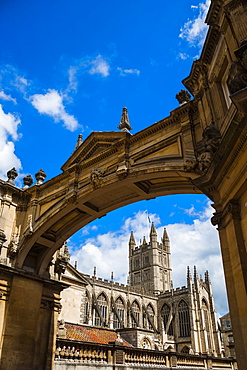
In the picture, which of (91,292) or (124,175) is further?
(91,292)

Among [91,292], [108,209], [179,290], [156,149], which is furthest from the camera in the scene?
[179,290]

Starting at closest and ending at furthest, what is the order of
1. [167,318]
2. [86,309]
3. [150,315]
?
1. [86,309]
2. [150,315]
3. [167,318]

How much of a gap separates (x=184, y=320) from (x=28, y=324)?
64056 millimetres

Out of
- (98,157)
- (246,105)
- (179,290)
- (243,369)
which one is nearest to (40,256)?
(98,157)

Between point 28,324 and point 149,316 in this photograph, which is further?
point 149,316

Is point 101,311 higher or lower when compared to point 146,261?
lower

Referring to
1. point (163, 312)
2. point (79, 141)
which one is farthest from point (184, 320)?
point (79, 141)

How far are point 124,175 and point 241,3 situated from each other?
6.06m

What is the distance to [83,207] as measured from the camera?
44.4ft

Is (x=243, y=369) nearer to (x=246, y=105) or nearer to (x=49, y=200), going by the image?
(x=246, y=105)

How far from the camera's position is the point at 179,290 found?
75.1 meters

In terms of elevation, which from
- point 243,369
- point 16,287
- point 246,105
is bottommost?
point 243,369

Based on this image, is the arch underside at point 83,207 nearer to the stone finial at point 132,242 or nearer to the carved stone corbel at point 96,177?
the carved stone corbel at point 96,177

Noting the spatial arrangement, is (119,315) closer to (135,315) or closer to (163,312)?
(135,315)
